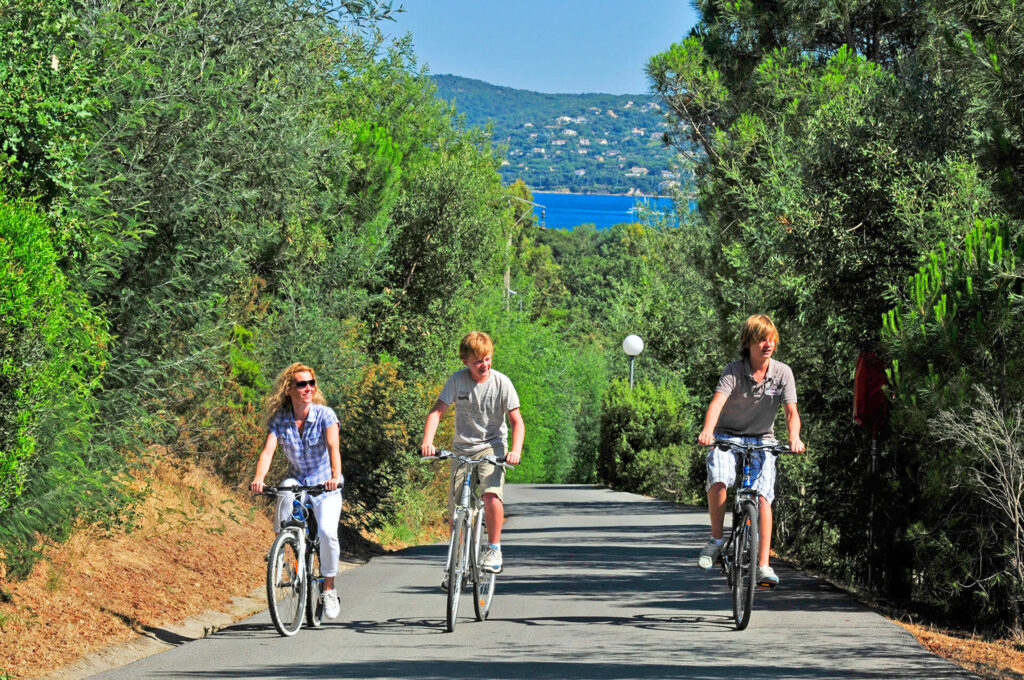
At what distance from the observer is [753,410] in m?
9.16

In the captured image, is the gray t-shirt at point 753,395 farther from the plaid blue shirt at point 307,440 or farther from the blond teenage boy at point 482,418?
the plaid blue shirt at point 307,440

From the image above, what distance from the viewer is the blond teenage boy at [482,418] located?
9.24 m

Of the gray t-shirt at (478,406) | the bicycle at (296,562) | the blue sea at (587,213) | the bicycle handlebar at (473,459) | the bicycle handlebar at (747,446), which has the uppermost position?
→ the blue sea at (587,213)

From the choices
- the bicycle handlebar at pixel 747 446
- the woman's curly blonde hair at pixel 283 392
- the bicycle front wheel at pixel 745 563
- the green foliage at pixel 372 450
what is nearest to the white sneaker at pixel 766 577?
the bicycle front wheel at pixel 745 563

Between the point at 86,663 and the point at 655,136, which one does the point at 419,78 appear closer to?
the point at 655,136

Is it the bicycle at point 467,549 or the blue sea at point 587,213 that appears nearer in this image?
the bicycle at point 467,549

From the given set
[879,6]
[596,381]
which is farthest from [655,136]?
[596,381]

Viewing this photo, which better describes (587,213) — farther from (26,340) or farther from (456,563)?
(26,340)

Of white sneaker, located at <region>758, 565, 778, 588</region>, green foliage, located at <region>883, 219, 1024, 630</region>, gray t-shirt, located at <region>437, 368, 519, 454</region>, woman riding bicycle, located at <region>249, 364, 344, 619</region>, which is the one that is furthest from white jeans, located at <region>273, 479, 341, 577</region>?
green foliage, located at <region>883, 219, 1024, 630</region>

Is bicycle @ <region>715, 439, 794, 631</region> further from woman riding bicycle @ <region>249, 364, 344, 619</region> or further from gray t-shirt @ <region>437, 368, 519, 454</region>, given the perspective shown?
woman riding bicycle @ <region>249, 364, 344, 619</region>

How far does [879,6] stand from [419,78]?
94.9ft

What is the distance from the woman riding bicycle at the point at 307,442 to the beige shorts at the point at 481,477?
0.85 metres

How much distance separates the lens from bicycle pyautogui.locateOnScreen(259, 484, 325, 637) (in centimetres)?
870

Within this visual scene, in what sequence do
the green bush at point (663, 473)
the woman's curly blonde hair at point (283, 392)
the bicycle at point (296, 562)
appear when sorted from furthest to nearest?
the green bush at point (663, 473)
the woman's curly blonde hair at point (283, 392)
the bicycle at point (296, 562)
